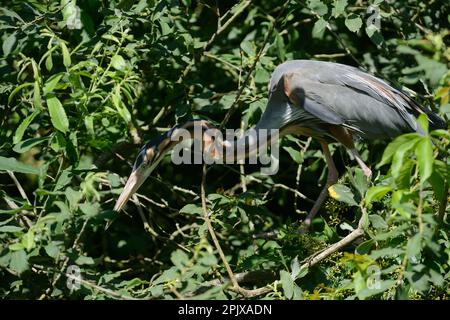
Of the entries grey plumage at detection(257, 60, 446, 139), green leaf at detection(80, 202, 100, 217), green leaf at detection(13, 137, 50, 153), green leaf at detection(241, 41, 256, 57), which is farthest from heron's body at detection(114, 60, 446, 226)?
green leaf at detection(80, 202, 100, 217)

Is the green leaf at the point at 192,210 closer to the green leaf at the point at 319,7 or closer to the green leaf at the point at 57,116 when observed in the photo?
the green leaf at the point at 57,116

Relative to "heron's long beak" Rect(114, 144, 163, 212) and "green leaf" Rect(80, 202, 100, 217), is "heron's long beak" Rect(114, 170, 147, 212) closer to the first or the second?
"heron's long beak" Rect(114, 144, 163, 212)

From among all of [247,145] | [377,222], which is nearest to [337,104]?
[247,145]

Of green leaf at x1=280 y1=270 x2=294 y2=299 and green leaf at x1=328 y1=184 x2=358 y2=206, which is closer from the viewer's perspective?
green leaf at x1=280 y1=270 x2=294 y2=299

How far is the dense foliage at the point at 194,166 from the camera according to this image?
2.59m

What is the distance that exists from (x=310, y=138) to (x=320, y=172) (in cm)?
41

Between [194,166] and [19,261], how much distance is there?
2.49 m

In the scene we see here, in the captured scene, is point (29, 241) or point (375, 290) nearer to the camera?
point (375, 290)

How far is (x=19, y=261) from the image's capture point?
2.64 metres

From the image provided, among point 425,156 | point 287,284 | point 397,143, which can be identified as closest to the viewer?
point 425,156

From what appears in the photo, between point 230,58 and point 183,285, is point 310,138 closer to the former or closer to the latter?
point 230,58

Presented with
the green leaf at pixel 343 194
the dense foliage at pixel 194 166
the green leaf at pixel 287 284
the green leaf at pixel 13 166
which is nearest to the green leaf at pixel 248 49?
the dense foliage at pixel 194 166

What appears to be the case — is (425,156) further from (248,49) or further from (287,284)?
(248,49)

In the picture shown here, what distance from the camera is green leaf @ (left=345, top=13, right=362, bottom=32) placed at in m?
3.68
